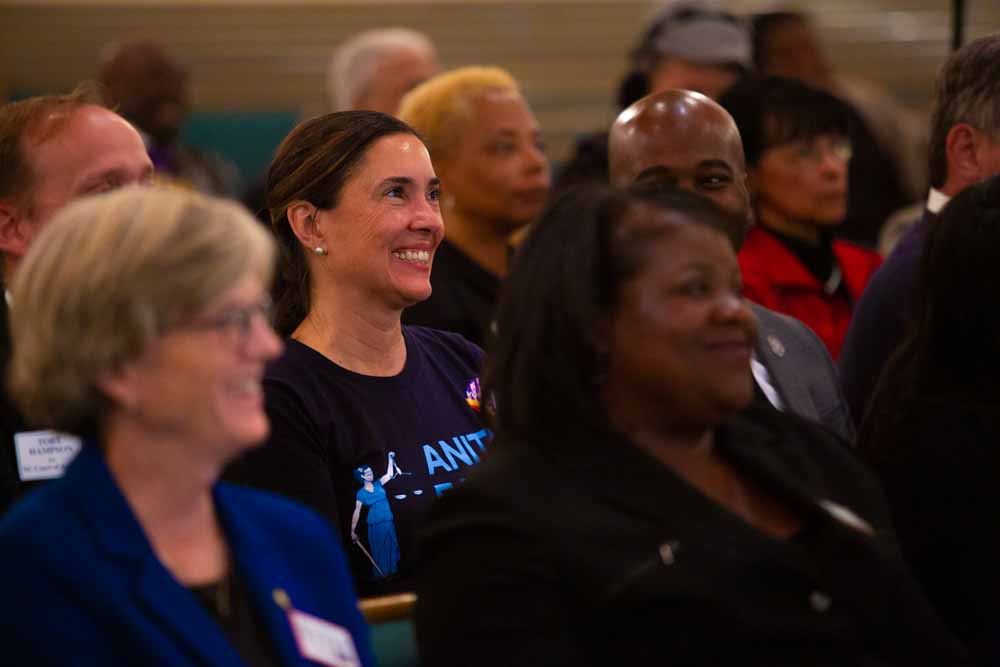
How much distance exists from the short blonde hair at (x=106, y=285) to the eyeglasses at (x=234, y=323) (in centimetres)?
2

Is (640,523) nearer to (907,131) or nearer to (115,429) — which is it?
(115,429)

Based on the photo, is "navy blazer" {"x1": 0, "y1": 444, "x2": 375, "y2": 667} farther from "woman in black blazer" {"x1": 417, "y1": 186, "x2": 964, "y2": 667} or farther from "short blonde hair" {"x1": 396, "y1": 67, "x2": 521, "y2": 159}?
"short blonde hair" {"x1": 396, "y1": 67, "x2": 521, "y2": 159}

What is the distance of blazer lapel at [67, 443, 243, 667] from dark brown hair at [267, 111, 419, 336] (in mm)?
→ 1159

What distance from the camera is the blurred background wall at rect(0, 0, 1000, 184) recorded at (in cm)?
849

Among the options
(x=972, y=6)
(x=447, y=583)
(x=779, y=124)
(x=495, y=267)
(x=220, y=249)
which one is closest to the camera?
(x=220, y=249)

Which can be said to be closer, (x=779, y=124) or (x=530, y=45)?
(x=779, y=124)

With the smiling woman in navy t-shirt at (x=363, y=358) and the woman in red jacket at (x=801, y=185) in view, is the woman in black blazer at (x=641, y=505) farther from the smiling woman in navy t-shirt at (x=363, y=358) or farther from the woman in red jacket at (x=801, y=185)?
the woman in red jacket at (x=801, y=185)

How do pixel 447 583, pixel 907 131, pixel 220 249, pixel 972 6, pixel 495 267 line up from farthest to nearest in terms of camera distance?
pixel 972 6 → pixel 907 131 → pixel 495 267 → pixel 447 583 → pixel 220 249

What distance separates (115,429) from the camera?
1.73m

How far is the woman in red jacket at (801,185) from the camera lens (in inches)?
145

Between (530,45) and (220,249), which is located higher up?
(220,249)

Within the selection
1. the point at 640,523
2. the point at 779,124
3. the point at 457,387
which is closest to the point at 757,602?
the point at 640,523

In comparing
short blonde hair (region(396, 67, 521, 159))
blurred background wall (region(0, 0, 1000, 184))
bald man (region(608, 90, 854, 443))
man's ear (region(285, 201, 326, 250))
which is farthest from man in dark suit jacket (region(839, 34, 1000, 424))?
blurred background wall (region(0, 0, 1000, 184))

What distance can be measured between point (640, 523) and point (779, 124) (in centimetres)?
211
